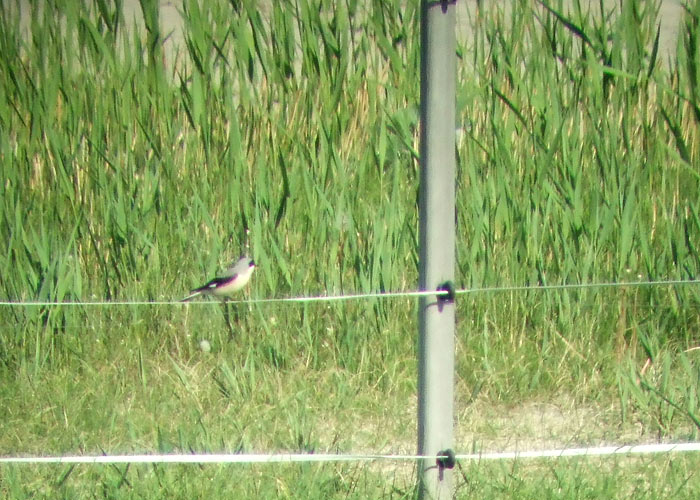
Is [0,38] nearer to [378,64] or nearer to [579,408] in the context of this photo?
[378,64]

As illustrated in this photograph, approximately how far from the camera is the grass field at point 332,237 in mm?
2680

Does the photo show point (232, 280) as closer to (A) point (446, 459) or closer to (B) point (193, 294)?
(B) point (193, 294)

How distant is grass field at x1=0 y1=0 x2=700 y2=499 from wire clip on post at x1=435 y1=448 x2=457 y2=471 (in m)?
0.38

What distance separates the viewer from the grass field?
105 inches

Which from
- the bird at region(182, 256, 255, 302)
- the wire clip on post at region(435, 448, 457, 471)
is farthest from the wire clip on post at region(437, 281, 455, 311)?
the bird at region(182, 256, 255, 302)

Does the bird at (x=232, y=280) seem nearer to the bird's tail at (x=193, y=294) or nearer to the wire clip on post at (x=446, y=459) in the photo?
the bird's tail at (x=193, y=294)

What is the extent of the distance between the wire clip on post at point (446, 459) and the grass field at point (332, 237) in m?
0.38

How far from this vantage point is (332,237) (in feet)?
9.86

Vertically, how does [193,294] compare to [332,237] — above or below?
below

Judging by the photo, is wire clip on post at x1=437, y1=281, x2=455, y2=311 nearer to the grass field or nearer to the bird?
the grass field

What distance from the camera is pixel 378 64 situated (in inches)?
135

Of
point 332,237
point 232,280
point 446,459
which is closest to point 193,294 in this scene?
point 232,280

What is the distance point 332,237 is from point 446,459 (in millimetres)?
1159

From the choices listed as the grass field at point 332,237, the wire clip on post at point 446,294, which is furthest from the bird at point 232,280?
the wire clip on post at point 446,294
